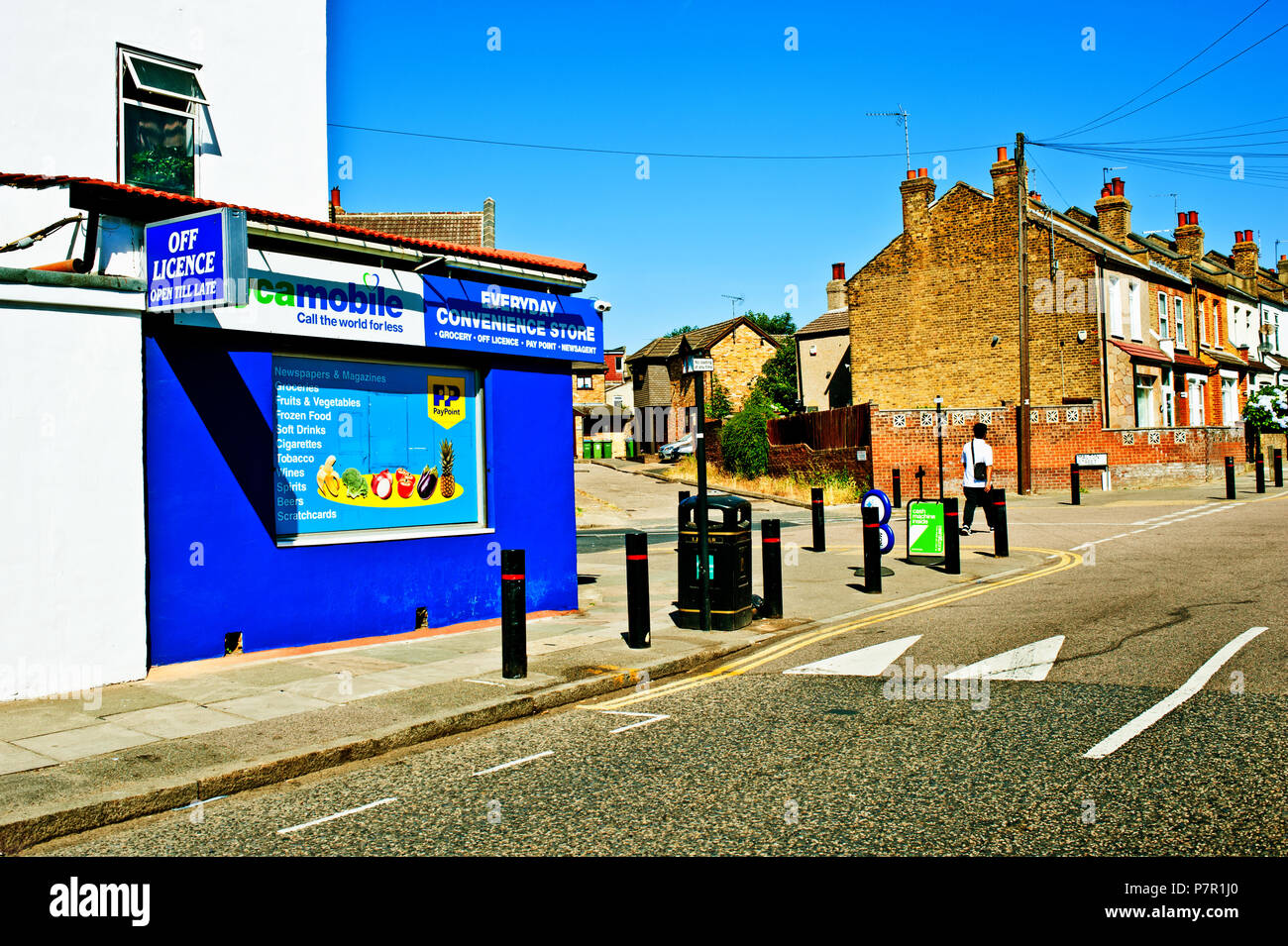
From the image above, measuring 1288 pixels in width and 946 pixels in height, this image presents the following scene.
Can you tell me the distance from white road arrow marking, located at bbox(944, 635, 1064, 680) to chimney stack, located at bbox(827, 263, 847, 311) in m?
46.8

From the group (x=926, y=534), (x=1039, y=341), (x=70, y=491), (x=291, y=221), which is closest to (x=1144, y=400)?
(x=1039, y=341)

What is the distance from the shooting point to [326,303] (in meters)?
9.55

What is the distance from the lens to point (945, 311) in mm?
37750

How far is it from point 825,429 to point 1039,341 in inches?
337

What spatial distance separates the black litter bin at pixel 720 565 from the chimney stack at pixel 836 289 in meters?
45.3

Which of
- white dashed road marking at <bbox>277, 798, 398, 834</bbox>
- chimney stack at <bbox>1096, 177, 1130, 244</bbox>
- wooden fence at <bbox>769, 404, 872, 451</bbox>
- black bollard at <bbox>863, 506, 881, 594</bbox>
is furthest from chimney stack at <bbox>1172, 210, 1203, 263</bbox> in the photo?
white dashed road marking at <bbox>277, 798, 398, 834</bbox>

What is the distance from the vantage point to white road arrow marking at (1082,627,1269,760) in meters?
5.71

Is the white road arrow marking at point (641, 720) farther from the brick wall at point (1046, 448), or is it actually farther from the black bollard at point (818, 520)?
the brick wall at point (1046, 448)

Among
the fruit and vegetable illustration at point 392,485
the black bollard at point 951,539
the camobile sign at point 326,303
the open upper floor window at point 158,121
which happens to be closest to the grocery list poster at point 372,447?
the fruit and vegetable illustration at point 392,485

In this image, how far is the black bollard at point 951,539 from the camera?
14.2 m

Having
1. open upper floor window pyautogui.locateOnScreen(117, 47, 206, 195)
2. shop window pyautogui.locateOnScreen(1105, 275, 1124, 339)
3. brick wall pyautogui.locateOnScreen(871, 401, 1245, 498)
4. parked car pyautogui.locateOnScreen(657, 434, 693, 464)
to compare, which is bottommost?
brick wall pyautogui.locateOnScreen(871, 401, 1245, 498)

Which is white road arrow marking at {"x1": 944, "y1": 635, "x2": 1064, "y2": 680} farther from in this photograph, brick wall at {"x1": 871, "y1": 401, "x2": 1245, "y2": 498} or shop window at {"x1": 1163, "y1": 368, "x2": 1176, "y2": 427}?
shop window at {"x1": 1163, "y1": 368, "x2": 1176, "y2": 427}
